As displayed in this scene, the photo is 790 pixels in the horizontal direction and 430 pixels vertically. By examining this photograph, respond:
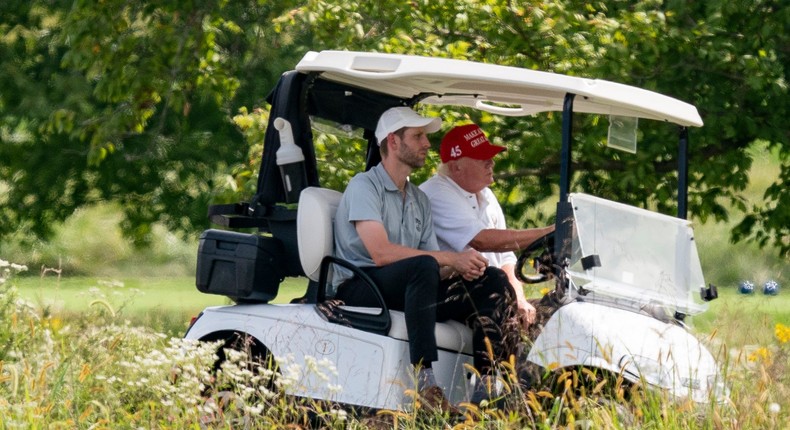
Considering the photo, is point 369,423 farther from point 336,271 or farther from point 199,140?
Answer: point 199,140

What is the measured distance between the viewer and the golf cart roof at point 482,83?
4648 mm

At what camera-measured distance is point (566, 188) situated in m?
4.65

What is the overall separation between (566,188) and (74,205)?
10.4 m

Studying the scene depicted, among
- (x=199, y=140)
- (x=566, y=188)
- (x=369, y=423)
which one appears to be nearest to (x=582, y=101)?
(x=566, y=188)

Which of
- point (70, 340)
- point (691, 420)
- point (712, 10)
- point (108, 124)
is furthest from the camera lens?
point (108, 124)

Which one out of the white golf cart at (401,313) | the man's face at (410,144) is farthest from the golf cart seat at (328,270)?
the man's face at (410,144)

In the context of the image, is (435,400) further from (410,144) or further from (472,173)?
(472,173)

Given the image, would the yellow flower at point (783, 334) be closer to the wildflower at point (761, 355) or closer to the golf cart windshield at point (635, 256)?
the wildflower at point (761, 355)

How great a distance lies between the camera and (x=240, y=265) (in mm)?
5172

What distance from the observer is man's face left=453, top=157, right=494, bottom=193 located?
18.1ft

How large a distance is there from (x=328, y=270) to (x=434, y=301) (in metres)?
0.53

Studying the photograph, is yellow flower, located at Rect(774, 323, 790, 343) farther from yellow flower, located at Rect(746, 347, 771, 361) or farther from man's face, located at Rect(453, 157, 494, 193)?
man's face, located at Rect(453, 157, 494, 193)

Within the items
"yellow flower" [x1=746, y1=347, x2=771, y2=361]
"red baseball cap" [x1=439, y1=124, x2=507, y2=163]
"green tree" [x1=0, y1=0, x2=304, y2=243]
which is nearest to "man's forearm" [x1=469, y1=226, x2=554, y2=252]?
"red baseball cap" [x1=439, y1=124, x2=507, y2=163]

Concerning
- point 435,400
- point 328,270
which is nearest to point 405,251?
point 328,270
